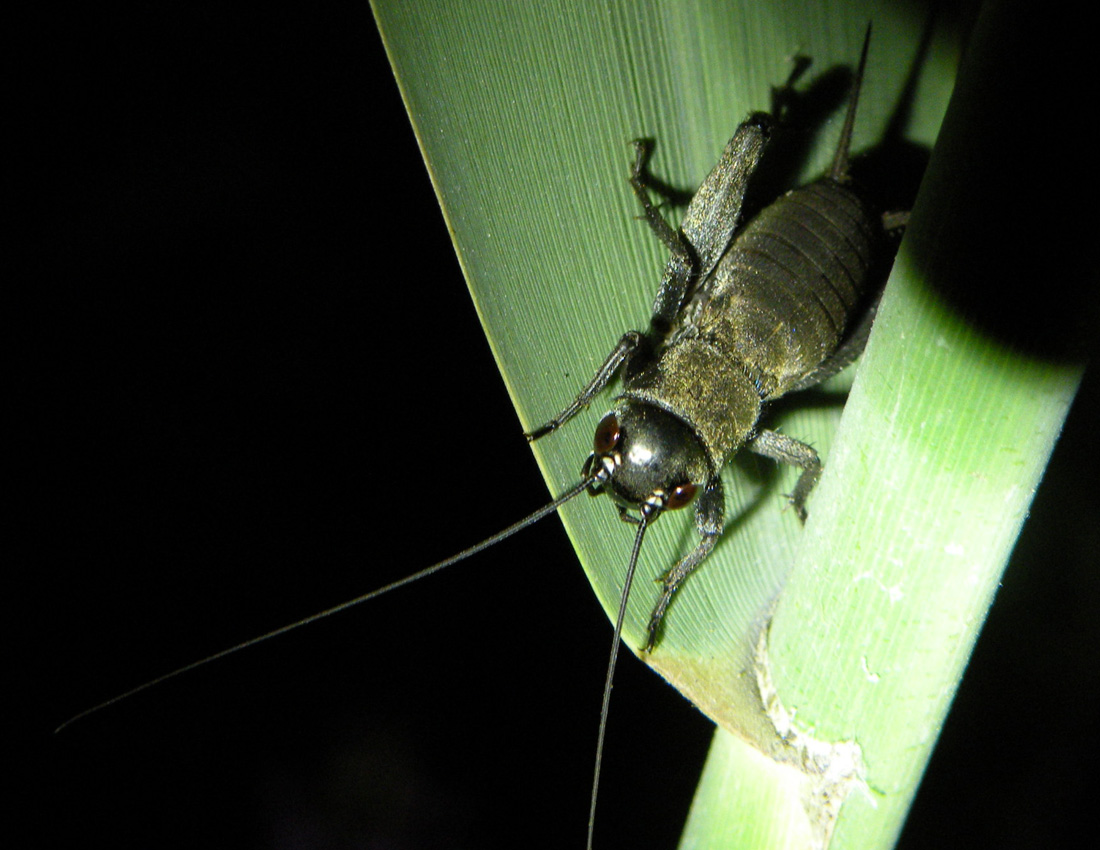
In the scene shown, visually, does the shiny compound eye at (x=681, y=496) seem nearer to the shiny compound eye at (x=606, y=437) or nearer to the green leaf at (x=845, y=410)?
the green leaf at (x=845, y=410)

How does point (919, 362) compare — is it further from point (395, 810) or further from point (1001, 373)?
point (395, 810)

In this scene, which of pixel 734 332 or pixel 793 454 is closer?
pixel 793 454

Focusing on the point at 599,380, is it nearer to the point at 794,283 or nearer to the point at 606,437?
the point at 606,437

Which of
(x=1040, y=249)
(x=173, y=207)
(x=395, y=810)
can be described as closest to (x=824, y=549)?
(x=1040, y=249)

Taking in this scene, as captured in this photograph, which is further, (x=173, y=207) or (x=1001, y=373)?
(x=173, y=207)

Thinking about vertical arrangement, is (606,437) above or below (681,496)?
above

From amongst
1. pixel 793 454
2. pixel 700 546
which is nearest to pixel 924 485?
pixel 700 546

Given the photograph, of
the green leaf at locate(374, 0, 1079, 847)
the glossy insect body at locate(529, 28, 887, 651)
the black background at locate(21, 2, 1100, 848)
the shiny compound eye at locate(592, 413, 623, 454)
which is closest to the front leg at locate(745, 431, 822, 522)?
the glossy insect body at locate(529, 28, 887, 651)
